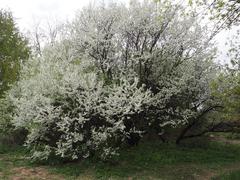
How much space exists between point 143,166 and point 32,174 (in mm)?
4874

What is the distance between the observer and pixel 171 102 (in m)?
18.9

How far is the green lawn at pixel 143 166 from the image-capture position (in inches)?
543

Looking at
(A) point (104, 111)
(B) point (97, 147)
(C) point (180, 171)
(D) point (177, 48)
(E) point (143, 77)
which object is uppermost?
(D) point (177, 48)

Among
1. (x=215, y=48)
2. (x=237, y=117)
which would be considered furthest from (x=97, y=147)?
(x=215, y=48)

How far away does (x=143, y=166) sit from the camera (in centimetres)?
1539

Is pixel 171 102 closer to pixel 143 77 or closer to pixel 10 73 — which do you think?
pixel 143 77

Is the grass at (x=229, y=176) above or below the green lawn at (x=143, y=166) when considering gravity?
below

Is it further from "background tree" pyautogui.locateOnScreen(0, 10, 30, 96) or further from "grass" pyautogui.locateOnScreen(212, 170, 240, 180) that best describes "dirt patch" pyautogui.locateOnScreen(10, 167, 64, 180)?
"background tree" pyautogui.locateOnScreen(0, 10, 30, 96)

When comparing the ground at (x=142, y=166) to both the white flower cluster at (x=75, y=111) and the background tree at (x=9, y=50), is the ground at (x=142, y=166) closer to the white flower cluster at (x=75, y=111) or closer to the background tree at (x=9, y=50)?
the white flower cluster at (x=75, y=111)

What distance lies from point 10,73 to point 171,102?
12185 millimetres

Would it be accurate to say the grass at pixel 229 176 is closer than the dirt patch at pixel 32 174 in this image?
Yes

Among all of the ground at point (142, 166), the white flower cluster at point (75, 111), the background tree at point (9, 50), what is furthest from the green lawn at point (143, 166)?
the background tree at point (9, 50)

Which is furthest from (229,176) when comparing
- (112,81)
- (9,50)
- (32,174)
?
(9,50)

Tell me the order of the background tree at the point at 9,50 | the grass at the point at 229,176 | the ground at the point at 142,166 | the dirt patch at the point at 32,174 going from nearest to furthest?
1. the grass at the point at 229,176
2. the dirt patch at the point at 32,174
3. the ground at the point at 142,166
4. the background tree at the point at 9,50
